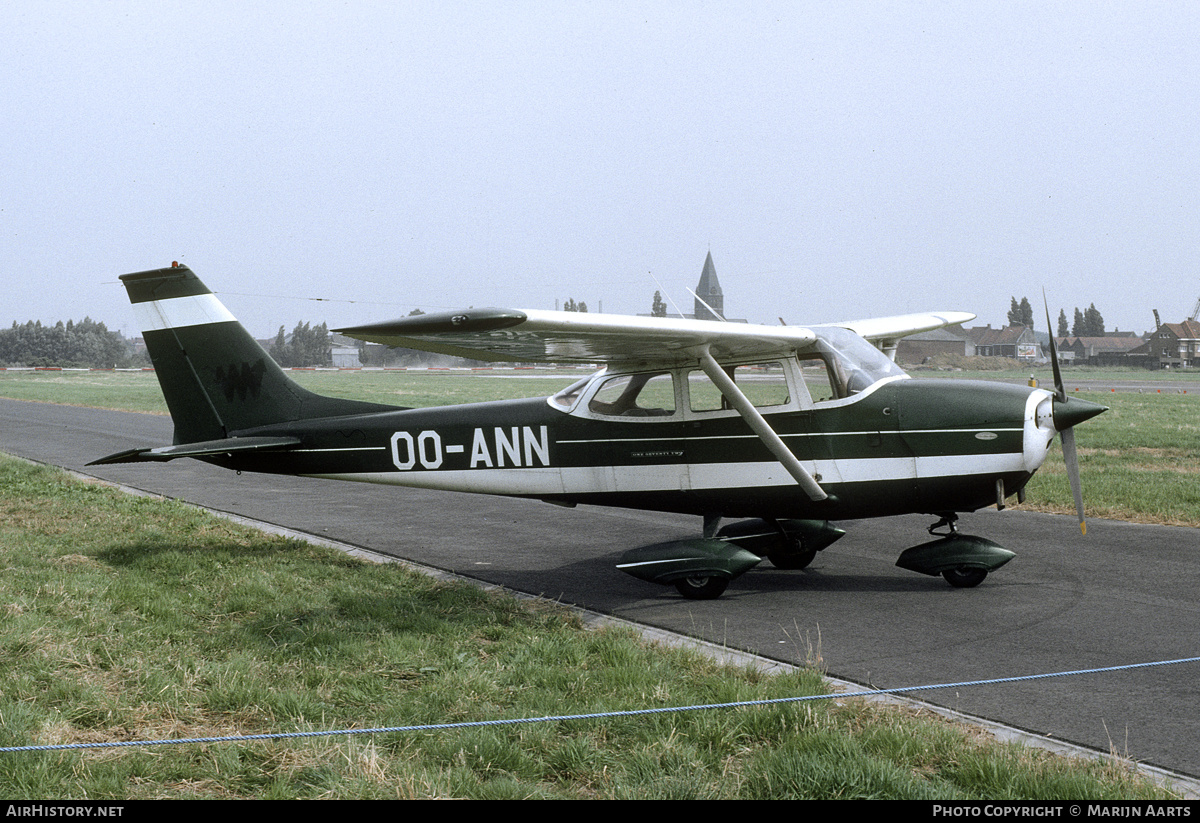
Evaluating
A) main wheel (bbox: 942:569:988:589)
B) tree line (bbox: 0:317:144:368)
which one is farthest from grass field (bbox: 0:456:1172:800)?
tree line (bbox: 0:317:144:368)

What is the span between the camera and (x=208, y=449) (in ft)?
29.5

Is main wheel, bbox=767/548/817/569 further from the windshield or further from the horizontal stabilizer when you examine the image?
the horizontal stabilizer

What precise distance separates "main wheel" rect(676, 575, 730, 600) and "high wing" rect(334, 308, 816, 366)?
185 centimetres

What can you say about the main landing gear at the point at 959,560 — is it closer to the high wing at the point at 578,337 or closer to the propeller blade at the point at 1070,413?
the propeller blade at the point at 1070,413

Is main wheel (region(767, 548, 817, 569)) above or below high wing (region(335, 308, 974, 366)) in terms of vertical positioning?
below

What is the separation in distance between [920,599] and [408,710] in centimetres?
444

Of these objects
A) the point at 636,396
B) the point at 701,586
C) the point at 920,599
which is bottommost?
the point at 920,599

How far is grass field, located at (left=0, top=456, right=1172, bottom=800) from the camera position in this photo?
156 inches

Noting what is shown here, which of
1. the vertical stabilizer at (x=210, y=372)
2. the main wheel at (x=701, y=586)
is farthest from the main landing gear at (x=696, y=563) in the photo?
the vertical stabilizer at (x=210, y=372)

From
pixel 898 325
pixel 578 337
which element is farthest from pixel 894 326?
pixel 578 337

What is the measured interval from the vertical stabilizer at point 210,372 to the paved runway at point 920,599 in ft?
5.83

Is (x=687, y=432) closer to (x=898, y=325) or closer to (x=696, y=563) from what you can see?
(x=696, y=563)

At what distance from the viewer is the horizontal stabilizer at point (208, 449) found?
8.55 metres

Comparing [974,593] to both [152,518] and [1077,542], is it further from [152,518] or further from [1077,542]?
[152,518]
